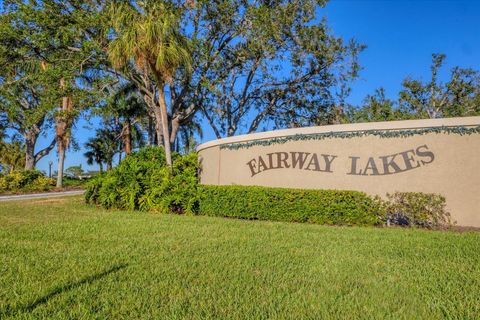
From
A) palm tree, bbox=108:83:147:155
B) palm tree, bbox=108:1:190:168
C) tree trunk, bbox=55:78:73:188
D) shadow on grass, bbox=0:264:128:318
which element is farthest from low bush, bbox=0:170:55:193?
shadow on grass, bbox=0:264:128:318

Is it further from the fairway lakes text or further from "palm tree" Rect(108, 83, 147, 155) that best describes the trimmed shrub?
"palm tree" Rect(108, 83, 147, 155)

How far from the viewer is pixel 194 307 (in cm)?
356

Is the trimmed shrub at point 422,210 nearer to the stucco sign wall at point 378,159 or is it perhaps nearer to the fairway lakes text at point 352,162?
the stucco sign wall at point 378,159

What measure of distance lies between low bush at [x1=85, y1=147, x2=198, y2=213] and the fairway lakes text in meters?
2.29

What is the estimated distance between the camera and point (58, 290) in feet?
13.2

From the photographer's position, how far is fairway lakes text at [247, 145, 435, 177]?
9.75 meters

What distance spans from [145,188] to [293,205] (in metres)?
5.30

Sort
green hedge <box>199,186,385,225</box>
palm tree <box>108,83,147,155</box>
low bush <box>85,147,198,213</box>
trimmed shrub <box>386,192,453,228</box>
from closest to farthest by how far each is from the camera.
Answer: trimmed shrub <box>386,192,453,228</box>
green hedge <box>199,186,385,225</box>
low bush <box>85,147,198,213</box>
palm tree <box>108,83,147,155</box>

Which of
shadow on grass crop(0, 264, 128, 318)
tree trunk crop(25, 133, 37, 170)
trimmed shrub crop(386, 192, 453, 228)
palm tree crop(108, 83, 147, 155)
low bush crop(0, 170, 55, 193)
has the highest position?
palm tree crop(108, 83, 147, 155)

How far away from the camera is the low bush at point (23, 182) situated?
2391 centimetres

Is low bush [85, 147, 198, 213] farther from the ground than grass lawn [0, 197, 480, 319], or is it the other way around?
low bush [85, 147, 198, 213]

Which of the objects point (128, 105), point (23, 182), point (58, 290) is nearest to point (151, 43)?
point (58, 290)

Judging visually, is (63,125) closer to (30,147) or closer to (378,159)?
(30,147)

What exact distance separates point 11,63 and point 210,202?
1407cm
